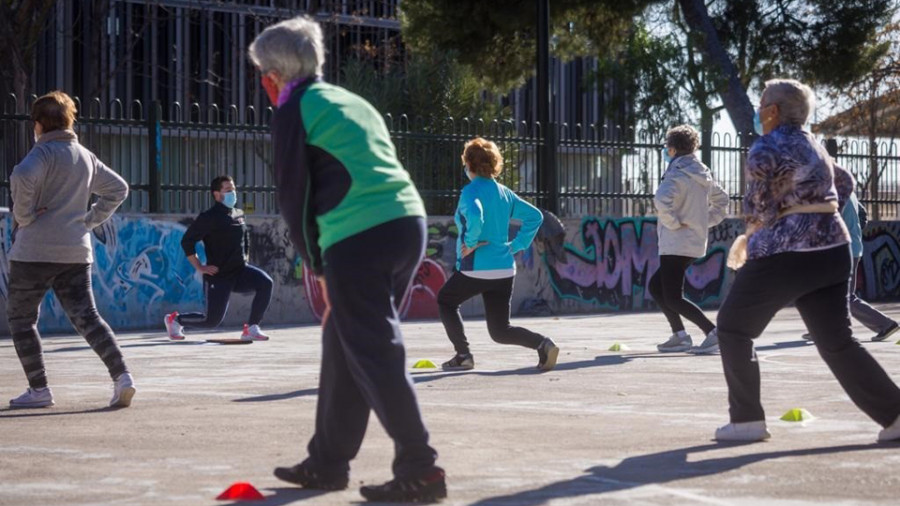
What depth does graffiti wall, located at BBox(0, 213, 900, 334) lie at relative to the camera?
55.9 ft

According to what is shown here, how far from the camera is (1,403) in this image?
8867 millimetres

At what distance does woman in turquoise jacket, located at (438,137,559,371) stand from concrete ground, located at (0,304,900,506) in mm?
317

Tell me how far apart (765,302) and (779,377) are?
11.6 feet

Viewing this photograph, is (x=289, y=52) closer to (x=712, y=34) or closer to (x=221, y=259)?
(x=221, y=259)

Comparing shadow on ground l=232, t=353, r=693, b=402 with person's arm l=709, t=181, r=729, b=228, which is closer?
shadow on ground l=232, t=353, r=693, b=402

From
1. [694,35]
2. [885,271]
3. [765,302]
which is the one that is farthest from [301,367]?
[694,35]

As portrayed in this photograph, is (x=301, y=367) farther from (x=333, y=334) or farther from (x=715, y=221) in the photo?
(x=333, y=334)

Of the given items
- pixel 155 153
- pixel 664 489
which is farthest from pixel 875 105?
pixel 664 489

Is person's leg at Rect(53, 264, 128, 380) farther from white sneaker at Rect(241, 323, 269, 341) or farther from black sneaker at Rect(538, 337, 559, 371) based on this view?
white sneaker at Rect(241, 323, 269, 341)

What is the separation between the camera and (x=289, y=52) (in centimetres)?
554

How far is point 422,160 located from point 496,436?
1207 centimetres

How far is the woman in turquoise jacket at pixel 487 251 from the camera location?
10.5 meters

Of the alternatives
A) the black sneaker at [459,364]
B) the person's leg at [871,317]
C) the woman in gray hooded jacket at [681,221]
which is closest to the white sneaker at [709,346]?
the woman in gray hooded jacket at [681,221]

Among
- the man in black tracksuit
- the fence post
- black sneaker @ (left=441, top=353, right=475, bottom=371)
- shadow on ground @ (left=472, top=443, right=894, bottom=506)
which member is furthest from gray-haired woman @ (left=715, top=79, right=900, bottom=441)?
the fence post
